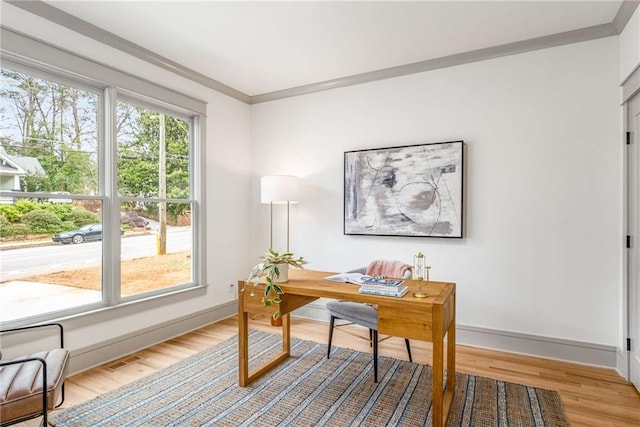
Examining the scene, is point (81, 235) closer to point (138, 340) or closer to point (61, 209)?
point (61, 209)

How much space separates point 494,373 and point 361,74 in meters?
3.01

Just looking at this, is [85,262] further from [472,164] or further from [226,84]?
[472,164]

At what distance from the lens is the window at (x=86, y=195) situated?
7.88 ft

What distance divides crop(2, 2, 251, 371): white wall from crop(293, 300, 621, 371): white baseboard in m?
2.64

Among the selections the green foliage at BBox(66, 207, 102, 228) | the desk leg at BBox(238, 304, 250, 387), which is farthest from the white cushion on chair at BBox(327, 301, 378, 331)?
the green foliage at BBox(66, 207, 102, 228)

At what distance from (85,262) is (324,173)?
2.41 metres

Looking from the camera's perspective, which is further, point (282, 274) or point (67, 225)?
point (67, 225)

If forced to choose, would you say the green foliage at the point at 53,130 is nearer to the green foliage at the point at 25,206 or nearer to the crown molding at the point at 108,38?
the green foliage at the point at 25,206

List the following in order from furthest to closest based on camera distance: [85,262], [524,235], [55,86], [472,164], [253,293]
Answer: [472,164], [524,235], [85,262], [55,86], [253,293]

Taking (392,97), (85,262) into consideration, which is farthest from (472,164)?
(85,262)

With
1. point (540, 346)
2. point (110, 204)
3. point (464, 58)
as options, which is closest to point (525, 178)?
point (464, 58)

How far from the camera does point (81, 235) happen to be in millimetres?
2746

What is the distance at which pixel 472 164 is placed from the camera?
10.4ft

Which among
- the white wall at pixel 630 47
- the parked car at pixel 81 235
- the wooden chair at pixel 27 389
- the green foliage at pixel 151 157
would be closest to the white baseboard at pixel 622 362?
the white wall at pixel 630 47
